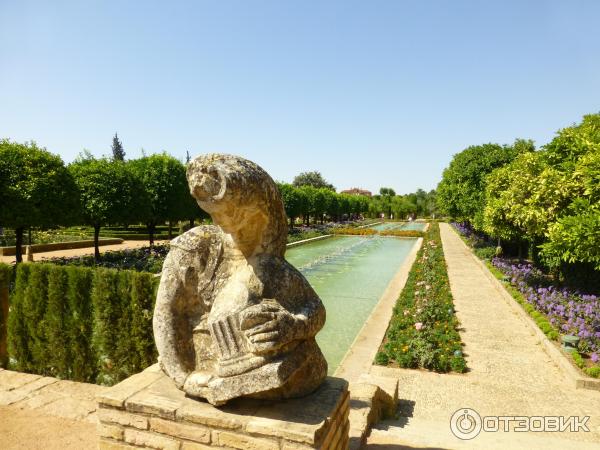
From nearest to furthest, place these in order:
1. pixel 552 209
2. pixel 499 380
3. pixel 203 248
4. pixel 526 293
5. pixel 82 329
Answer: pixel 203 248
pixel 82 329
pixel 499 380
pixel 552 209
pixel 526 293

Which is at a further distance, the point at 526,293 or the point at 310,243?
the point at 310,243

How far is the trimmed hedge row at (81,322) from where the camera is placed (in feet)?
21.9

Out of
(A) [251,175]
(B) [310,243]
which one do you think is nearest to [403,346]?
(A) [251,175]

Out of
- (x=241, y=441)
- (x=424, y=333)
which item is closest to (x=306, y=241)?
(x=424, y=333)

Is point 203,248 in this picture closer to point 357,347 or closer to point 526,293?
point 357,347

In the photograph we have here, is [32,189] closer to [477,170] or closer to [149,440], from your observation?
[149,440]

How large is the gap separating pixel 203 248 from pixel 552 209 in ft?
38.3

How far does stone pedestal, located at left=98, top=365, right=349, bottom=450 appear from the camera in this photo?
9.78 feet

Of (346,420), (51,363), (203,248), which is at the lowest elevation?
(51,363)

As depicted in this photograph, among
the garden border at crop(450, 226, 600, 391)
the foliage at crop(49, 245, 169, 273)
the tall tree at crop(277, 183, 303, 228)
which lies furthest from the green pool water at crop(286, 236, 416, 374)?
the tall tree at crop(277, 183, 303, 228)

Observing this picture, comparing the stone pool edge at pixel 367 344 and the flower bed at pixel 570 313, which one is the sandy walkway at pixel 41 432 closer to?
the stone pool edge at pixel 367 344

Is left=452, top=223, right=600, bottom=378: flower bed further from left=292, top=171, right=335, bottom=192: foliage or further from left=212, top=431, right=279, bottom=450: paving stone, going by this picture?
left=292, top=171, right=335, bottom=192: foliage

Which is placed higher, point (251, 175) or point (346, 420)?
point (251, 175)

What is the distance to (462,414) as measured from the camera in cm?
640
